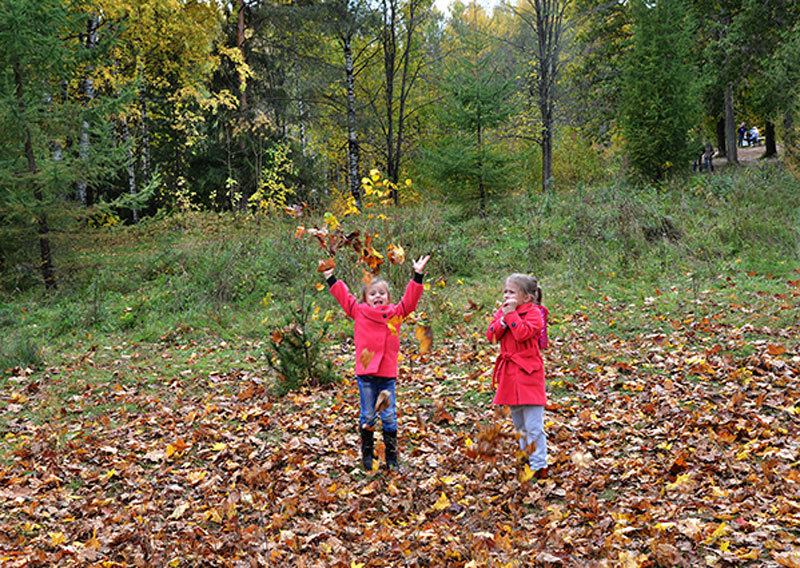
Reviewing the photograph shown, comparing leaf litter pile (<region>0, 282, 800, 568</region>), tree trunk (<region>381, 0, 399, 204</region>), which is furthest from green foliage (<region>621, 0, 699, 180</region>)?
leaf litter pile (<region>0, 282, 800, 568</region>)

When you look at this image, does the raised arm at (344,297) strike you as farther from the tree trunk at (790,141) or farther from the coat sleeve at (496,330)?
the tree trunk at (790,141)

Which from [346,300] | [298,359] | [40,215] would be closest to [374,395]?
[346,300]

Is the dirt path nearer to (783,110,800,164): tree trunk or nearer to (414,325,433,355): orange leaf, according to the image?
(783,110,800,164): tree trunk

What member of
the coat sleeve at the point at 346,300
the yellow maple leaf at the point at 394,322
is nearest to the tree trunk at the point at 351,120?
the coat sleeve at the point at 346,300

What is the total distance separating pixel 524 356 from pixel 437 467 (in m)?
1.27

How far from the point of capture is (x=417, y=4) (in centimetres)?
1795

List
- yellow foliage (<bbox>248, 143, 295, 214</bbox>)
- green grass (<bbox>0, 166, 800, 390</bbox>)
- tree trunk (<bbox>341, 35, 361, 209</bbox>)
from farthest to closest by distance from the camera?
1. tree trunk (<bbox>341, 35, 361, 209</bbox>)
2. yellow foliage (<bbox>248, 143, 295, 214</bbox>)
3. green grass (<bbox>0, 166, 800, 390</bbox>)

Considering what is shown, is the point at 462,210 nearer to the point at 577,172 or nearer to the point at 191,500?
the point at 577,172

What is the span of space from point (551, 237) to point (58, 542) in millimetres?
11185

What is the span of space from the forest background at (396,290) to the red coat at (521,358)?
299 mm

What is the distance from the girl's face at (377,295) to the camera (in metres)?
4.36

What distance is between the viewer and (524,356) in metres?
4.01

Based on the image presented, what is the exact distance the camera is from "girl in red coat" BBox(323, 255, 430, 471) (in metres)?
4.20

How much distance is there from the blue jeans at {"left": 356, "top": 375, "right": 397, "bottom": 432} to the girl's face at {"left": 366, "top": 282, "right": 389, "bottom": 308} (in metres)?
0.58
